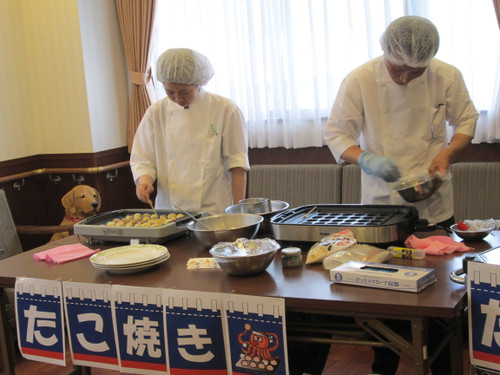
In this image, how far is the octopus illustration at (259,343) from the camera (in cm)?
163

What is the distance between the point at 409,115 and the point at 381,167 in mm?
311

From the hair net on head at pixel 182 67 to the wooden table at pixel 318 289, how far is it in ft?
2.40

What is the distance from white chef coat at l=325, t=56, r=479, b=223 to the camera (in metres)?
2.35

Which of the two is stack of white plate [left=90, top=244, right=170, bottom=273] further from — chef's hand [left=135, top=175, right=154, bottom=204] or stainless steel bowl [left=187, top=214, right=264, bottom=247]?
chef's hand [left=135, top=175, right=154, bottom=204]

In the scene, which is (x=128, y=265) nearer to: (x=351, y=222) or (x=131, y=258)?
(x=131, y=258)

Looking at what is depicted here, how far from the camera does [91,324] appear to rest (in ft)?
6.24

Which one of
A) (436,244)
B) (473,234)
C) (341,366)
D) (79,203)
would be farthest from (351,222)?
(79,203)

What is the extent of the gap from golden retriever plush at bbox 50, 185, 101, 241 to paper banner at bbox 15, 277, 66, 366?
4.82 feet

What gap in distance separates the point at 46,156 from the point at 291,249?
264cm

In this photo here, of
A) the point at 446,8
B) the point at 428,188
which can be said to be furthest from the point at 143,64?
the point at 428,188

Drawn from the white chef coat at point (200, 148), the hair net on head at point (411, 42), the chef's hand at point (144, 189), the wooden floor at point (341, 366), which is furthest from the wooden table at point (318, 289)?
the wooden floor at point (341, 366)

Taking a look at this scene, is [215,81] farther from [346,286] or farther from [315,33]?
[346,286]

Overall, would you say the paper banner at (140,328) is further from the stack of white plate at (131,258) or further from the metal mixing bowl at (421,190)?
the metal mixing bowl at (421,190)

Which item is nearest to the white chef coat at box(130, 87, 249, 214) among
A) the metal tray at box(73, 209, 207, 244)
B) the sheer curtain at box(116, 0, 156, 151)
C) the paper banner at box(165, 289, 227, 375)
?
the metal tray at box(73, 209, 207, 244)
